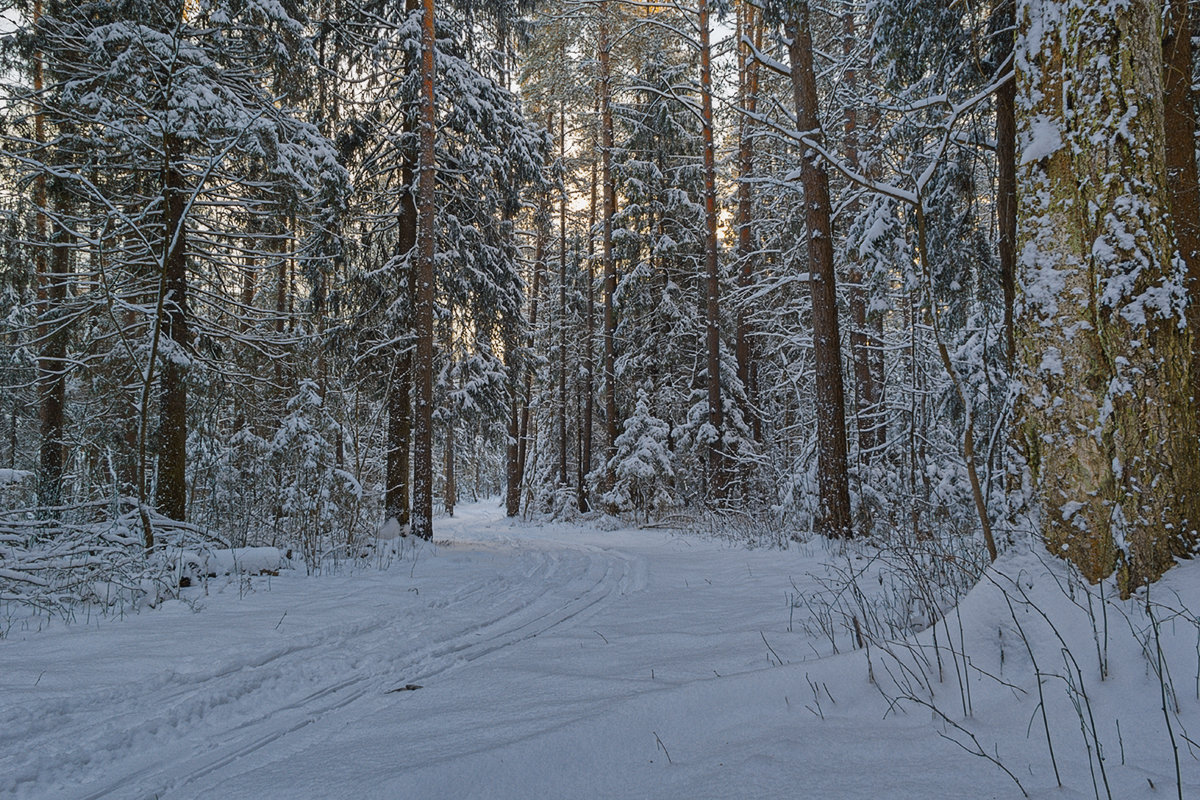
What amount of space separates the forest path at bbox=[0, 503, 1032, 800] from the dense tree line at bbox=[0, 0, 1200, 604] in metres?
1.53

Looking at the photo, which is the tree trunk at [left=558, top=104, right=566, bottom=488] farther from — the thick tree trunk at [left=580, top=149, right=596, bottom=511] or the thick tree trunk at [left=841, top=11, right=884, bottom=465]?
the thick tree trunk at [left=841, top=11, right=884, bottom=465]

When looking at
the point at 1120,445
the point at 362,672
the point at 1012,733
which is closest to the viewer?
the point at 1012,733

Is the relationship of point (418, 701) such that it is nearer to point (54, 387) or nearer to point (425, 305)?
point (425, 305)

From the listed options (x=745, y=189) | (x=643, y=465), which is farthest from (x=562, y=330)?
(x=745, y=189)

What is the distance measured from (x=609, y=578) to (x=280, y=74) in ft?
30.3

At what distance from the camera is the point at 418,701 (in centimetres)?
288

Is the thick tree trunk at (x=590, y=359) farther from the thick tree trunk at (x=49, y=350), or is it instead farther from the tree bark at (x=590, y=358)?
the thick tree trunk at (x=49, y=350)

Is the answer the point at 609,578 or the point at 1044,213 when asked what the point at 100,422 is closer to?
the point at 609,578

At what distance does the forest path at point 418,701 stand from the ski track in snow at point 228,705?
1 centimetres

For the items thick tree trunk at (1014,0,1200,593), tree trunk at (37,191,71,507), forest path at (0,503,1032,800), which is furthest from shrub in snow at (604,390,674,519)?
thick tree trunk at (1014,0,1200,593)

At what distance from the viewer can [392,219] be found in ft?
38.7

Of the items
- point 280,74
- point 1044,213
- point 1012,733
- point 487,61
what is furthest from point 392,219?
point 1012,733

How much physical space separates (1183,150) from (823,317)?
4255mm

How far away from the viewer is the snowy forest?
7.48 feet
